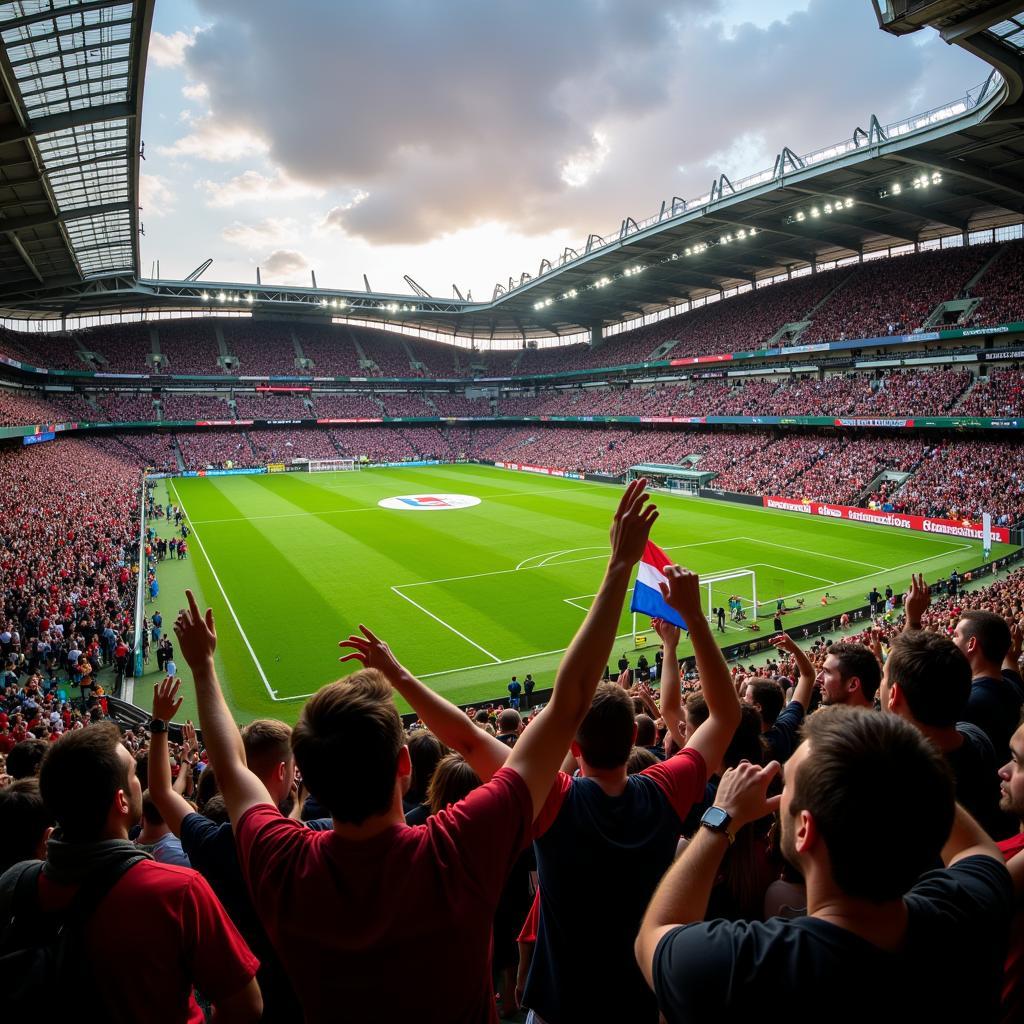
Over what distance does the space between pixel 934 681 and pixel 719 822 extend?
86.0 inches

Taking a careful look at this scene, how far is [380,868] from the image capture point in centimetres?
206

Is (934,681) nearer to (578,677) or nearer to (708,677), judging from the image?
(708,677)

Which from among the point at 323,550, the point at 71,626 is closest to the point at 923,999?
the point at 71,626

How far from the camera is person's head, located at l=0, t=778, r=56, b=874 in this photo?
11.0 ft

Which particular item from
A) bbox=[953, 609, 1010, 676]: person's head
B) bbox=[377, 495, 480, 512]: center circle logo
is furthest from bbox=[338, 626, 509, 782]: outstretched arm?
bbox=[377, 495, 480, 512]: center circle logo

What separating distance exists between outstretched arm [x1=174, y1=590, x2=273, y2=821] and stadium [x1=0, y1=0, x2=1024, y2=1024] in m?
0.05

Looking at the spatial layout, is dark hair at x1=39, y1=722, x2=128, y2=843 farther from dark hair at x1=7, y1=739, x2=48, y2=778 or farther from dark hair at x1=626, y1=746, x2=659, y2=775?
dark hair at x1=7, y1=739, x2=48, y2=778

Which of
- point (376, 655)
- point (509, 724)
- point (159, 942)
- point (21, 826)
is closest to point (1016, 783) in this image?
point (376, 655)

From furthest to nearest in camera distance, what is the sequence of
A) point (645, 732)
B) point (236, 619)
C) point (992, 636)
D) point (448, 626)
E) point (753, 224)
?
1. point (753, 224)
2. point (236, 619)
3. point (448, 626)
4. point (645, 732)
5. point (992, 636)

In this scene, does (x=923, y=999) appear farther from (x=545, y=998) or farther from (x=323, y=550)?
(x=323, y=550)

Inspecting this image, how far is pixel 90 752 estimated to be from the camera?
2.67 meters

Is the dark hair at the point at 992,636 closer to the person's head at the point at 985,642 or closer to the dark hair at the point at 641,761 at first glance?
the person's head at the point at 985,642

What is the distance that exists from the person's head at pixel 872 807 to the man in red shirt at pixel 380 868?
2.68ft

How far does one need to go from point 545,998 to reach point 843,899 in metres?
1.58
